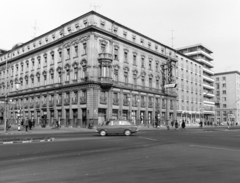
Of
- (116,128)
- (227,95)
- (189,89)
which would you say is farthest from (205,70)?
(116,128)

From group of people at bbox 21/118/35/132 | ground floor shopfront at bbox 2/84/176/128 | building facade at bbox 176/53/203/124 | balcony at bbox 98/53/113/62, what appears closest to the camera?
group of people at bbox 21/118/35/132

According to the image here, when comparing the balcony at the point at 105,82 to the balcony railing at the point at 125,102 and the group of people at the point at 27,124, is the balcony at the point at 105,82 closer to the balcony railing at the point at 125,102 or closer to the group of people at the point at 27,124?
the balcony railing at the point at 125,102

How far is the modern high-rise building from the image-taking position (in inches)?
3492

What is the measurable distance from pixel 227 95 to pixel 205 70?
28592 mm

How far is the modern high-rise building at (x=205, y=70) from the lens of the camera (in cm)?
8869

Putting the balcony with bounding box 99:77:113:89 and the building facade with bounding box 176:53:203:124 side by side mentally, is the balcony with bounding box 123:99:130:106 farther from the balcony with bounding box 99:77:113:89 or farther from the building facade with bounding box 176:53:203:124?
the building facade with bounding box 176:53:203:124

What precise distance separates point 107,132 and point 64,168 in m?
15.7

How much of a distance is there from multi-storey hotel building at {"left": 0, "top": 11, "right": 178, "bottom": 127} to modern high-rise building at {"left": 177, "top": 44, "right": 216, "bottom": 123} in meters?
26.9

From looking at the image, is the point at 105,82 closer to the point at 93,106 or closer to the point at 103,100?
the point at 103,100

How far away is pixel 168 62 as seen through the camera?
63.2m

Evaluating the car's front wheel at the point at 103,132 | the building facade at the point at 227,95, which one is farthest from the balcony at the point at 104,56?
the building facade at the point at 227,95

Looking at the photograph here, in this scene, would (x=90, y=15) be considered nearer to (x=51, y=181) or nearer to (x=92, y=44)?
(x=92, y=44)

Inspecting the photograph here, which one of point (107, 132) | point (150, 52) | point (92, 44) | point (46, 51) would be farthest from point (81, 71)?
point (107, 132)

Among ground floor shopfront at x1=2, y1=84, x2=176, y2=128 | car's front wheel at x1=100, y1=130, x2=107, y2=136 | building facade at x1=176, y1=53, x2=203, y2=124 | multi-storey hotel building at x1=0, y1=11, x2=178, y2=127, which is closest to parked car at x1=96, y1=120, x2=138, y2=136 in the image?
car's front wheel at x1=100, y1=130, x2=107, y2=136
